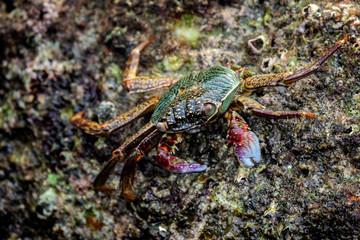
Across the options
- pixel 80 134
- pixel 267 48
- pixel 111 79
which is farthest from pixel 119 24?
pixel 267 48

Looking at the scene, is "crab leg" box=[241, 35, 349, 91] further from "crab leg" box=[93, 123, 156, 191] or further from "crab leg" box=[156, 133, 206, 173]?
"crab leg" box=[93, 123, 156, 191]

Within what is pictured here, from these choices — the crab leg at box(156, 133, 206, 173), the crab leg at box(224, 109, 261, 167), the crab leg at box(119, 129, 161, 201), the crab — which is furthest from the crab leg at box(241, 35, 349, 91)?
the crab leg at box(119, 129, 161, 201)

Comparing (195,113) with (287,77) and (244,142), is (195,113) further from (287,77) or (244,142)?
(287,77)

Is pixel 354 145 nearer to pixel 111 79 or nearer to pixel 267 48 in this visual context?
pixel 267 48

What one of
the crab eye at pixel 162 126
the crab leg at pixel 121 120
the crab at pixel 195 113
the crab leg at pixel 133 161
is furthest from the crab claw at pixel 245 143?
the crab leg at pixel 121 120

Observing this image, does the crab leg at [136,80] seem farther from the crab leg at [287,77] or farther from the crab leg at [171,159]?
the crab leg at [287,77]

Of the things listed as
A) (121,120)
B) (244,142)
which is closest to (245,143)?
(244,142)

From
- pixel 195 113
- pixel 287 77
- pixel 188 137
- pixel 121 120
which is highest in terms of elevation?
pixel 287 77
